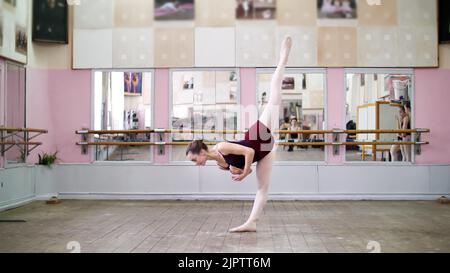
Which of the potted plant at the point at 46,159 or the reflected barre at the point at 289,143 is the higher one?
the reflected barre at the point at 289,143

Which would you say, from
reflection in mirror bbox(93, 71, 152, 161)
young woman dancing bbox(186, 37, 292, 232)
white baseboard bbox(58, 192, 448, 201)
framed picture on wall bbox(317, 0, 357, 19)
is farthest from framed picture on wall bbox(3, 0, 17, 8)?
framed picture on wall bbox(317, 0, 357, 19)

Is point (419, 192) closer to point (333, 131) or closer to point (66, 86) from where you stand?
point (333, 131)

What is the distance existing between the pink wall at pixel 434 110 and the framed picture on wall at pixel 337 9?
5.02 feet

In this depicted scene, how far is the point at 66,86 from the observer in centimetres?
841

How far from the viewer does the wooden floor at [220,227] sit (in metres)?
4.46

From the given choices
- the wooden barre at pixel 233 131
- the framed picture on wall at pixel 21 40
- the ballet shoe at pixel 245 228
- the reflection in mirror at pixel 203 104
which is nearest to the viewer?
the ballet shoe at pixel 245 228

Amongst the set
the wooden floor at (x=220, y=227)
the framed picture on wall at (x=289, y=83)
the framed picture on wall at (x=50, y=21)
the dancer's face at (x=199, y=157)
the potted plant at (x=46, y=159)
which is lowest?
the wooden floor at (x=220, y=227)

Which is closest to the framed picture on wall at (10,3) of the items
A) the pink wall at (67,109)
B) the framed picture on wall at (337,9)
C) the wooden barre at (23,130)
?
the pink wall at (67,109)

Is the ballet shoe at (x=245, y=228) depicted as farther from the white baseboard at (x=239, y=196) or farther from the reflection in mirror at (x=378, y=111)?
the reflection in mirror at (x=378, y=111)

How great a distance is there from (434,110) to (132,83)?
17.2ft

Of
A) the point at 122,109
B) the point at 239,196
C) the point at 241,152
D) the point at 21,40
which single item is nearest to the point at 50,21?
the point at 21,40

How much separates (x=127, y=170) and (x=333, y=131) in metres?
3.59

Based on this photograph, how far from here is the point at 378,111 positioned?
849 centimetres

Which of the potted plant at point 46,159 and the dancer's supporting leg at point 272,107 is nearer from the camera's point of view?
the dancer's supporting leg at point 272,107
